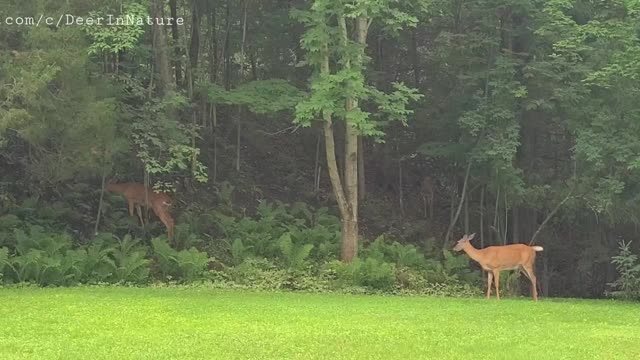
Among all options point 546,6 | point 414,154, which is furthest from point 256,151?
point 546,6

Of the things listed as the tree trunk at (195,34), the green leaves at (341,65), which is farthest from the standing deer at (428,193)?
the green leaves at (341,65)

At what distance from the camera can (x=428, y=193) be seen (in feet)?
71.2

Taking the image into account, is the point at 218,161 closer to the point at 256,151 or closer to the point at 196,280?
the point at 256,151

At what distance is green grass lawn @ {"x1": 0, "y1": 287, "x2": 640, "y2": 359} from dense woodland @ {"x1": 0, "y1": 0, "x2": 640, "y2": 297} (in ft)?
8.66

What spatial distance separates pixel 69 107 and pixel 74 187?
4.54 m

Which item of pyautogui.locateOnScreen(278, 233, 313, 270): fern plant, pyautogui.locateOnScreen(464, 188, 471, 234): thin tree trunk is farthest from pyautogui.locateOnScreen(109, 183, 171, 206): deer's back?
pyautogui.locateOnScreen(464, 188, 471, 234): thin tree trunk

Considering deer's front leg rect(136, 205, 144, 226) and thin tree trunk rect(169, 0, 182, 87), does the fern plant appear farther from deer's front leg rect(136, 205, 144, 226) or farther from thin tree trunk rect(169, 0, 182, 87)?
thin tree trunk rect(169, 0, 182, 87)

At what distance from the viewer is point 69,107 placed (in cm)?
1207

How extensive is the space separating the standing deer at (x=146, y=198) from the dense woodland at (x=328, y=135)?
0.29 m

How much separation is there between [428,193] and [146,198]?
28.4 ft

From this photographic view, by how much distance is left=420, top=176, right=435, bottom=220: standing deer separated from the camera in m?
21.6

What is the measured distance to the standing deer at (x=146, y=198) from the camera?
16.0m

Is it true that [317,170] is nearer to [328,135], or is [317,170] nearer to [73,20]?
[328,135]

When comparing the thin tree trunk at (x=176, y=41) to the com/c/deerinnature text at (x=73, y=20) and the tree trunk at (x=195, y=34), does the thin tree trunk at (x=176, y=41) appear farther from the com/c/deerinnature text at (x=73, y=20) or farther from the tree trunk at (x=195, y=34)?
the com/c/deerinnature text at (x=73, y=20)
